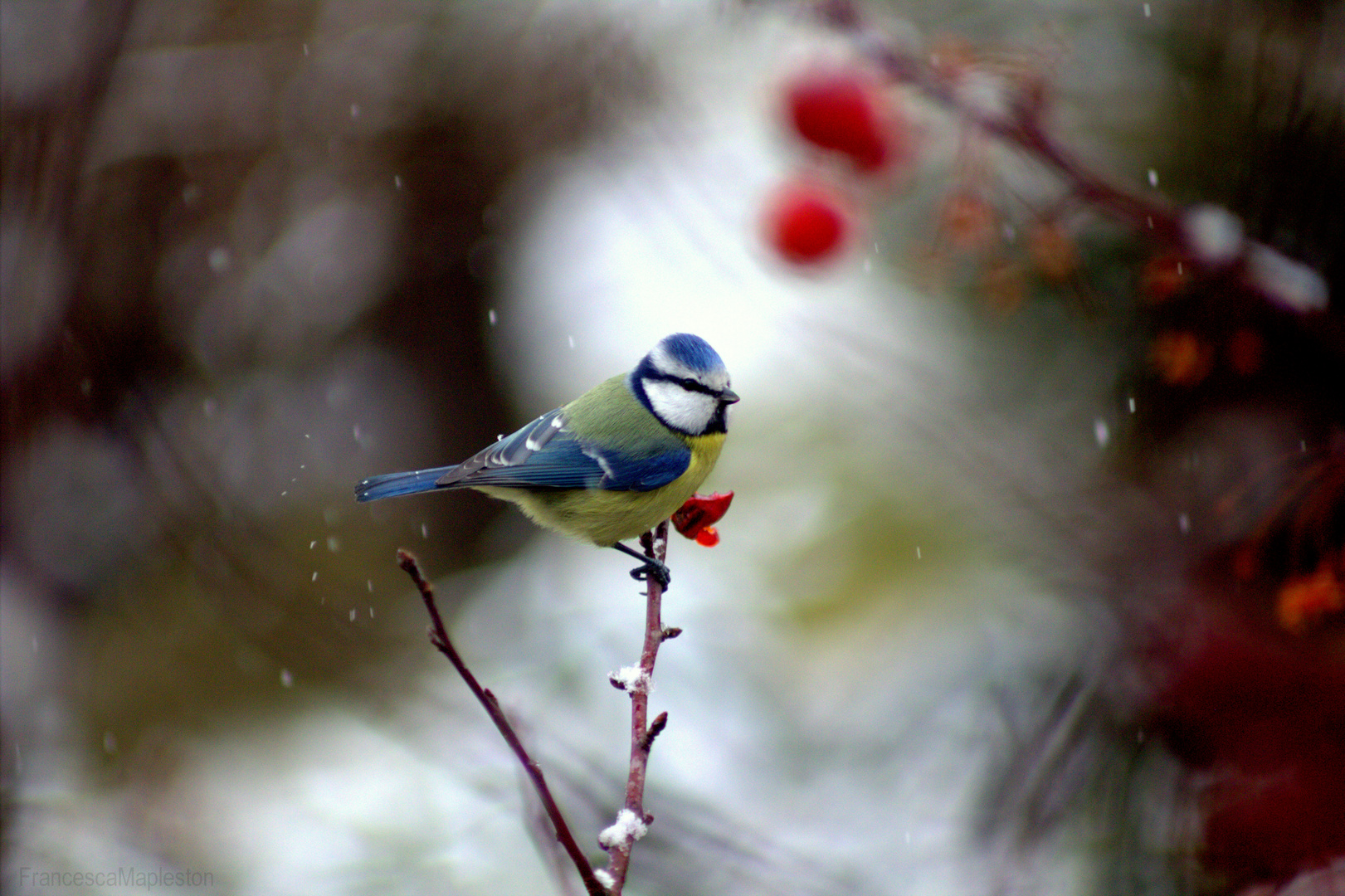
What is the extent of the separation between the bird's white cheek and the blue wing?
73mm

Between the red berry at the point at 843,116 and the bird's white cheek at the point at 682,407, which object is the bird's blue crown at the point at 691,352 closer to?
the bird's white cheek at the point at 682,407

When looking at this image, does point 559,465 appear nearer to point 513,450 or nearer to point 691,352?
point 513,450

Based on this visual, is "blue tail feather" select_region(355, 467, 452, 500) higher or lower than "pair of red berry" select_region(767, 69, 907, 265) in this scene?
lower

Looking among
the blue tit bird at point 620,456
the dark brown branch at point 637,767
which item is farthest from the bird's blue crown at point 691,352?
the dark brown branch at point 637,767

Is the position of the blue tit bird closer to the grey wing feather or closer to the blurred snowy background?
the grey wing feather

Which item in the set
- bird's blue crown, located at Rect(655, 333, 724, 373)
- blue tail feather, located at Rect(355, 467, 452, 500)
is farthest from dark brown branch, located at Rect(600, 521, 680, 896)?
bird's blue crown, located at Rect(655, 333, 724, 373)

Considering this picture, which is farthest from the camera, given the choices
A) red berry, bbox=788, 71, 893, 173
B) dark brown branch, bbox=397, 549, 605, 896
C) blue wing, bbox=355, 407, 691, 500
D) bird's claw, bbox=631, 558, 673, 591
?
blue wing, bbox=355, 407, 691, 500

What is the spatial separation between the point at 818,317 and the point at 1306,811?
5.95ft

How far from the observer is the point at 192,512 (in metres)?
2.47

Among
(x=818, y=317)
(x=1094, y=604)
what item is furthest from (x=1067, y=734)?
(x=818, y=317)

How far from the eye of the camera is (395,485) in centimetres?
165

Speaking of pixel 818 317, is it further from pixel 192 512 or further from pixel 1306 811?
pixel 1306 811

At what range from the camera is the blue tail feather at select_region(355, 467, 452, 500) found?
5.22 ft

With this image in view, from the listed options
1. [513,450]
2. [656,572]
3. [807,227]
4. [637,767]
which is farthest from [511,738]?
[807,227]
